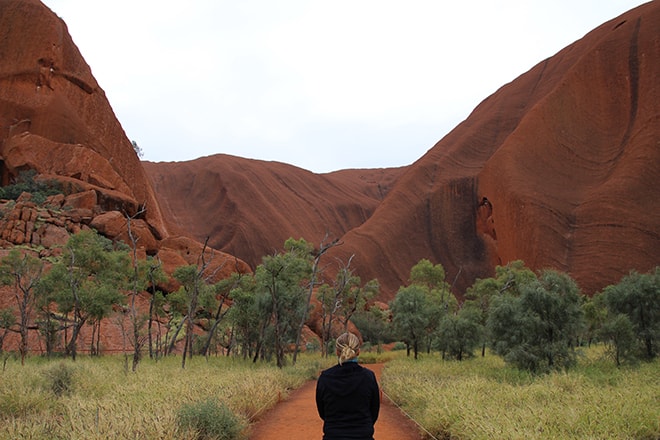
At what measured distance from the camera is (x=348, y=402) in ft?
13.3

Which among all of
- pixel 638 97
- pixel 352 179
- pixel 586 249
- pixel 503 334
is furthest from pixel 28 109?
pixel 352 179

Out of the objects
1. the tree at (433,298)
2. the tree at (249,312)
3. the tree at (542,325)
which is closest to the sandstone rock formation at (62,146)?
the tree at (249,312)

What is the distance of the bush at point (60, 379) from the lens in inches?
490

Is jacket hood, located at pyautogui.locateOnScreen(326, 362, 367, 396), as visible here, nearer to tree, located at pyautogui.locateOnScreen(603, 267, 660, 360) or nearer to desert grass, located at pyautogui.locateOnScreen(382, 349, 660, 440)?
desert grass, located at pyautogui.locateOnScreen(382, 349, 660, 440)

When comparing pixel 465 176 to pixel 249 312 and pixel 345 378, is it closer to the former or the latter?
pixel 249 312

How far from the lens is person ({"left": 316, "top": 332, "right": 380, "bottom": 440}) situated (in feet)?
Answer: 13.2

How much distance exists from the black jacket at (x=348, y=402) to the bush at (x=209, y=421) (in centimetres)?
432

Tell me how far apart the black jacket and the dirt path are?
6040mm

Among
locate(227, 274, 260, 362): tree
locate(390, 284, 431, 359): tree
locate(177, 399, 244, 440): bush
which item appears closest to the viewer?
locate(177, 399, 244, 440): bush

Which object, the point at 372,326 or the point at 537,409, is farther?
the point at 372,326

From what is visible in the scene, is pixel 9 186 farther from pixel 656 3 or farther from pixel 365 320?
pixel 656 3

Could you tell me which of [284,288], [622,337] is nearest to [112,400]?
[284,288]

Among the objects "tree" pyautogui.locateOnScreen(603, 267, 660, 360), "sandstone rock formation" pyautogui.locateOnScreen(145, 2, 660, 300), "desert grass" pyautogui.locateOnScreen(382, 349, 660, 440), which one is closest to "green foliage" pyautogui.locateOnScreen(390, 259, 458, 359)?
"tree" pyautogui.locateOnScreen(603, 267, 660, 360)

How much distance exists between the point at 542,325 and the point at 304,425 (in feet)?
39.5
